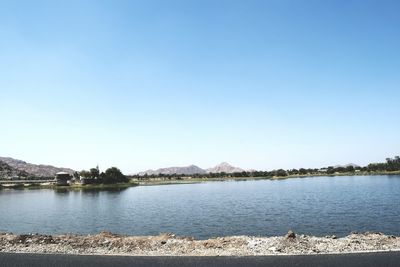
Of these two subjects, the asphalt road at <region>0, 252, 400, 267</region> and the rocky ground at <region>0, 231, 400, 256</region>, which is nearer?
the asphalt road at <region>0, 252, 400, 267</region>

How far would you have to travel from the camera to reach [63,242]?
85.5 ft

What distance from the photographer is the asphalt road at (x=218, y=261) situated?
18.6 metres

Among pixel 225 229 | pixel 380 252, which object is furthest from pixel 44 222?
pixel 380 252

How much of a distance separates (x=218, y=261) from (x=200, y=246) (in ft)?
15.8

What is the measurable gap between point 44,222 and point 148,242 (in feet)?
159

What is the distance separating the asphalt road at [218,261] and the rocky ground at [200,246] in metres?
1.27

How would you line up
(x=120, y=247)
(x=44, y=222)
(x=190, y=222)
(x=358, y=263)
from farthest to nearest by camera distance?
1. (x=44, y=222)
2. (x=190, y=222)
3. (x=120, y=247)
4. (x=358, y=263)

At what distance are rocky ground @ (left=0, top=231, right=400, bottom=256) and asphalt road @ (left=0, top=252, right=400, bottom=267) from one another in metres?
1.27

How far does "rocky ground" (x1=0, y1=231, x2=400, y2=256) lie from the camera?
2172cm

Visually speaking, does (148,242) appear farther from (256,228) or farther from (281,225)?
(281,225)

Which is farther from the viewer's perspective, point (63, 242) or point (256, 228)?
point (256, 228)

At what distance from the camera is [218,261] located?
19.5m

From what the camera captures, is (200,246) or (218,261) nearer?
(218,261)

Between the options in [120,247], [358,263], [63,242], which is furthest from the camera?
[63,242]
